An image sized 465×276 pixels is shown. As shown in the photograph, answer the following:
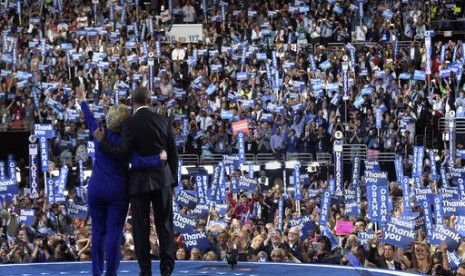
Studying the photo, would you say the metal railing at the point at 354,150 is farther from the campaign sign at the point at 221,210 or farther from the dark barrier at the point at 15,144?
the campaign sign at the point at 221,210

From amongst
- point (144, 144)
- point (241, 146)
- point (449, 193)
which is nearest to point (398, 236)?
point (449, 193)

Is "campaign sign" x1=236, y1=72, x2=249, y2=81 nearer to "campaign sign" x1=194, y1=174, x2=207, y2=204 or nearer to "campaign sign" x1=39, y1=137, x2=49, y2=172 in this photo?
"campaign sign" x1=39, y1=137, x2=49, y2=172

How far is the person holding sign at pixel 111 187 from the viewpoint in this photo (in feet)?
41.9

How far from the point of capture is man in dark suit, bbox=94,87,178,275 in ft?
41.5

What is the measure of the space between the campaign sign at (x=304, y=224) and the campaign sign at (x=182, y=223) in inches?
61.0

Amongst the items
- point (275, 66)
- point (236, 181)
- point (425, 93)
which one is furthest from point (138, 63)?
point (236, 181)

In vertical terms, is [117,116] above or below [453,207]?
above

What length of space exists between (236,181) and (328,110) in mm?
6962

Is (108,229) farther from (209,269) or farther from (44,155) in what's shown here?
(44,155)

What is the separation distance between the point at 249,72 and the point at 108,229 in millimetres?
20250

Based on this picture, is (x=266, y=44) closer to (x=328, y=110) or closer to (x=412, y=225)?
(x=328, y=110)

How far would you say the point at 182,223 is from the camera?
18.5 m

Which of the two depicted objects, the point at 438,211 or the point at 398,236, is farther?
the point at 438,211

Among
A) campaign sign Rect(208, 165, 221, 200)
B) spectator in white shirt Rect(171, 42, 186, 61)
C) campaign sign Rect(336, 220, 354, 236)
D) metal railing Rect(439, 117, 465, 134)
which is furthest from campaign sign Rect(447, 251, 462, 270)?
spectator in white shirt Rect(171, 42, 186, 61)
